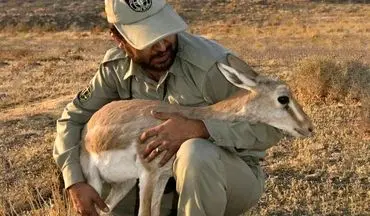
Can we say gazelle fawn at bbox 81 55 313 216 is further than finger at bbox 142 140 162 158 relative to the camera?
Yes

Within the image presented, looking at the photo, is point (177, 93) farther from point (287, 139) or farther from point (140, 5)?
point (287, 139)

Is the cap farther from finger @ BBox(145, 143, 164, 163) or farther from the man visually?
finger @ BBox(145, 143, 164, 163)

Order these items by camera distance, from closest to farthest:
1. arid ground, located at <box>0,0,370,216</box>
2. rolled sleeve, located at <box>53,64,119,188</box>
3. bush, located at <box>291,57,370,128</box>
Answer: rolled sleeve, located at <box>53,64,119,188</box> → arid ground, located at <box>0,0,370,216</box> → bush, located at <box>291,57,370,128</box>

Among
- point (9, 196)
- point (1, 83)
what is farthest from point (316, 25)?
point (9, 196)

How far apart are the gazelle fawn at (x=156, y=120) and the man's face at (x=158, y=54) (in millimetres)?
256

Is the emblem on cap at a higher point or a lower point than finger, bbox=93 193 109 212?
higher

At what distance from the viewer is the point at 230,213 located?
474 cm

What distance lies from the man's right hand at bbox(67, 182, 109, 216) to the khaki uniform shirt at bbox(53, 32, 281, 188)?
65mm

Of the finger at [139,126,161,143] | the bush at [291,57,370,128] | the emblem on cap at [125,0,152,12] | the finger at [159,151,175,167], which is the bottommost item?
the bush at [291,57,370,128]

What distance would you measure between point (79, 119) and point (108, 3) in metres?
0.87

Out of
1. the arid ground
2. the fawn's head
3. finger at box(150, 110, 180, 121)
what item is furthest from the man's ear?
the arid ground

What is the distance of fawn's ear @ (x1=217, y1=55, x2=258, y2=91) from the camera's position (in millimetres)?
4332

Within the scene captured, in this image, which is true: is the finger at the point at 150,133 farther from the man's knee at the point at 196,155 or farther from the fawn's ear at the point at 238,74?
the fawn's ear at the point at 238,74

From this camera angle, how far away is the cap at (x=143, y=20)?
14.3 ft
